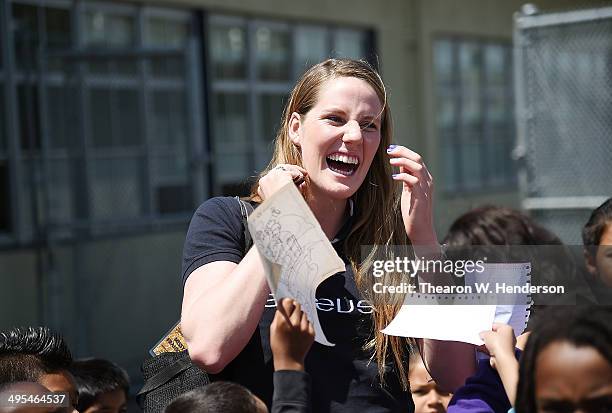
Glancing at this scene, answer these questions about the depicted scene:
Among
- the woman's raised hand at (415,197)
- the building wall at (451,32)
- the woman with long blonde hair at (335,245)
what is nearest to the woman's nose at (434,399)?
the woman with long blonde hair at (335,245)

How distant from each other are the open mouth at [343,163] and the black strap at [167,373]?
0.58 meters

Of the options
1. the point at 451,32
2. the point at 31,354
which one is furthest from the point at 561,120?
the point at 451,32

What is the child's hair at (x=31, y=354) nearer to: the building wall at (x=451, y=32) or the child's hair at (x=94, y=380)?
the child's hair at (x=94, y=380)

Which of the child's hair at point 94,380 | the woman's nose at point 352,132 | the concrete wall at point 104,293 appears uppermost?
A: the woman's nose at point 352,132

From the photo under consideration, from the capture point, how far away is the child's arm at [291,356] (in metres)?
2.03

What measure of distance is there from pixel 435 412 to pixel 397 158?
4.73 ft

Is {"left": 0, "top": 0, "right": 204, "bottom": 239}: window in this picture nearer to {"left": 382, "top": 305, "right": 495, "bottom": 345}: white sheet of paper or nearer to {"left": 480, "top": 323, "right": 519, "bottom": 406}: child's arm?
{"left": 382, "top": 305, "right": 495, "bottom": 345}: white sheet of paper

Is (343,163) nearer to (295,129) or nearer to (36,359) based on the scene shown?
(295,129)

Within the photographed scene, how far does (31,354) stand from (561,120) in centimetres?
483

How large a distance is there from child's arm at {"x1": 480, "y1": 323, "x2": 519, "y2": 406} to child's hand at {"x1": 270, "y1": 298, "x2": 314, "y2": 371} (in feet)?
1.34

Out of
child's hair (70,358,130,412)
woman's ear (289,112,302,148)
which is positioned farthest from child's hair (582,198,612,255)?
child's hair (70,358,130,412)

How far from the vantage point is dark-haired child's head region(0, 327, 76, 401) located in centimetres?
272

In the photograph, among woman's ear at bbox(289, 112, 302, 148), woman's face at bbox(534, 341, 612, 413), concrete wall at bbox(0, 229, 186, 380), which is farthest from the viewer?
concrete wall at bbox(0, 229, 186, 380)

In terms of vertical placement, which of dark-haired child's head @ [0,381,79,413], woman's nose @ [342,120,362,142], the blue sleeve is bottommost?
Result: dark-haired child's head @ [0,381,79,413]
